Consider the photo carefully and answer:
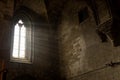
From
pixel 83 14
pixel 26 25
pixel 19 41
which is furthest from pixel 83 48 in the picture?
A: pixel 26 25

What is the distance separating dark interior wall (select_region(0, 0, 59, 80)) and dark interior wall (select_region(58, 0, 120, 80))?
18.4 inches

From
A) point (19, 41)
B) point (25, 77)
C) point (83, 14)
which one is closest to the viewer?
point (25, 77)

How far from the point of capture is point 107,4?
24.4 ft

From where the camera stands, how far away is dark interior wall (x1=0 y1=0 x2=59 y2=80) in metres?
8.38

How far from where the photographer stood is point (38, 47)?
1015 cm

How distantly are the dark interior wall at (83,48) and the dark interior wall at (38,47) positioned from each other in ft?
1.53

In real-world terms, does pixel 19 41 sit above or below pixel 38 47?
above

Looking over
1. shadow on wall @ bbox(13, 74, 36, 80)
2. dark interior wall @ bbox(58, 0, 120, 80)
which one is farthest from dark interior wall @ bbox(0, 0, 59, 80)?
dark interior wall @ bbox(58, 0, 120, 80)

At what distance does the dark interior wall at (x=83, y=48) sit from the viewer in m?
7.47

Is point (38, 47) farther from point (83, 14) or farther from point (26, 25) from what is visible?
point (83, 14)

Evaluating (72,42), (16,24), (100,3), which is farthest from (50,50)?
(100,3)

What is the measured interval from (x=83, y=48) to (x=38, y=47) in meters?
2.48

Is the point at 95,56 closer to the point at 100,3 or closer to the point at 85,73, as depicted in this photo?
the point at 85,73

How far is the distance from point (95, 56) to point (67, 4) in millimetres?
3673
